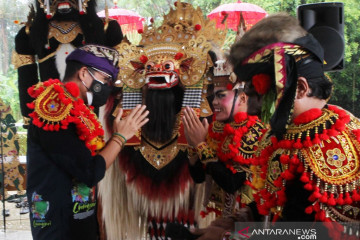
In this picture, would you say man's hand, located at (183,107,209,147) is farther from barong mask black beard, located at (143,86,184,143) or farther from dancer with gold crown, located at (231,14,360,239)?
dancer with gold crown, located at (231,14,360,239)

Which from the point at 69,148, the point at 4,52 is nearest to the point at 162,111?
the point at 69,148

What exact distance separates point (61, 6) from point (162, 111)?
1130mm

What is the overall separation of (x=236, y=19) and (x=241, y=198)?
4.82 meters

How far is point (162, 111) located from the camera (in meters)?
2.71

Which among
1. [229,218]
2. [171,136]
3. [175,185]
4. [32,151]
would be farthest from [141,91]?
[229,218]

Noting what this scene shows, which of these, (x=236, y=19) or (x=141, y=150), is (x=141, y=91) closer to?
(x=141, y=150)

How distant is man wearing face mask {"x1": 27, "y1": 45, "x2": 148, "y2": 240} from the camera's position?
2002 mm

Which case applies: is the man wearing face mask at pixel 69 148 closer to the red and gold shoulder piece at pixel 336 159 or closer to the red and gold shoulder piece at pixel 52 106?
the red and gold shoulder piece at pixel 52 106

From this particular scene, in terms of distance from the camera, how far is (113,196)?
291 cm

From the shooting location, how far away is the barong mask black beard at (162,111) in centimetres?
270

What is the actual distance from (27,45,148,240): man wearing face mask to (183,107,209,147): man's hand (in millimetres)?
→ 422

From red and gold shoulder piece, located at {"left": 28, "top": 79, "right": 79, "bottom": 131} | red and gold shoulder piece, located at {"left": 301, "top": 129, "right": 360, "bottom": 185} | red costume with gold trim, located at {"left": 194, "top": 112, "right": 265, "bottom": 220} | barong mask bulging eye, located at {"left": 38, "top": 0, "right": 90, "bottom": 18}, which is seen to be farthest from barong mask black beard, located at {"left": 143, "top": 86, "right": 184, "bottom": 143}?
red and gold shoulder piece, located at {"left": 301, "top": 129, "right": 360, "bottom": 185}

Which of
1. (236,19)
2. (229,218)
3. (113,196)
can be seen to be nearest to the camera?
(229,218)

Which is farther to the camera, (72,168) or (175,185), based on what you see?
(175,185)
